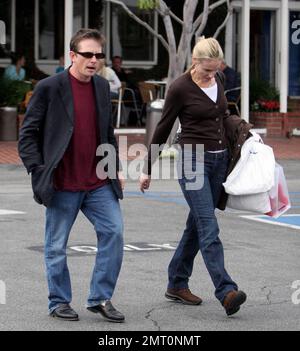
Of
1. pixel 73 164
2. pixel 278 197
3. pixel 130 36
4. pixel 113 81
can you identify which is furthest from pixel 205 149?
pixel 130 36

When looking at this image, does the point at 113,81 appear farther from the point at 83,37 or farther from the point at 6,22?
the point at 83,37

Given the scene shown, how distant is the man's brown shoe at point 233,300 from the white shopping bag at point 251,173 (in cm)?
73

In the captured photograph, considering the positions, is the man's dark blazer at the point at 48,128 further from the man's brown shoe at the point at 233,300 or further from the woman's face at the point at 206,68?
the man's brown shoe at the point at 233,300

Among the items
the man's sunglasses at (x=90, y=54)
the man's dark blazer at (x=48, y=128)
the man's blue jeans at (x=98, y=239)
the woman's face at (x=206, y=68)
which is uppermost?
the man's sunglasses at (x=90, y=54)

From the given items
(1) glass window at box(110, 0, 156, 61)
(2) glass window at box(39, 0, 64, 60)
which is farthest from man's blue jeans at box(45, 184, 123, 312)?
(1) glass window at box(110, 0, 156, 61)

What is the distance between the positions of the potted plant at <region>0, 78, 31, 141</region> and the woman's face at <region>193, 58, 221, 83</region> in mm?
13931

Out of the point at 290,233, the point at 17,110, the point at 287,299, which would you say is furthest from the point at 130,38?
the point at 287,299

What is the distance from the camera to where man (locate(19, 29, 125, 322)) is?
25.6 feet

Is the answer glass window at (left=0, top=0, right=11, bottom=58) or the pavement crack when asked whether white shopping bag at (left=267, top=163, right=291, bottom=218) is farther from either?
glass window at (left=0, top=0, right=11, bottom=58)

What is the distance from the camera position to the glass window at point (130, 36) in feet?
88.5

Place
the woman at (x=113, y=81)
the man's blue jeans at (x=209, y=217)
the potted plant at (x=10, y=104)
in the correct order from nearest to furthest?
the man's blue jeans at (x=209, y=217), the potted plant at (x=10, y=104), the woman at (x=113, y=81)

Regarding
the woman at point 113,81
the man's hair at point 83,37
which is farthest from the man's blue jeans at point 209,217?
the woman at point 113,81

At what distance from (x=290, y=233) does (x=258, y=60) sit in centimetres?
1590

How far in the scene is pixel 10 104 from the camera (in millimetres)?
22328
